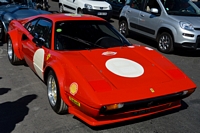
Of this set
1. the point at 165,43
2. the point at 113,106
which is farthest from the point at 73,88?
the point at 165,43

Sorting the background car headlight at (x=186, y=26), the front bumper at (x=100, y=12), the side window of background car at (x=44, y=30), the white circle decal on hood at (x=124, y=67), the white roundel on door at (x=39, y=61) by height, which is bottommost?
the front bumper at (x=100, y=12)

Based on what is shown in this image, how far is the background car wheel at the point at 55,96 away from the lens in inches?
154

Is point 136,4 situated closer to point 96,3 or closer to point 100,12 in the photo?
point 100,12

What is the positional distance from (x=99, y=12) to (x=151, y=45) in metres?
4.91

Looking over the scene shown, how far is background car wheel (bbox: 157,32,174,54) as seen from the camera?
27.1 feet

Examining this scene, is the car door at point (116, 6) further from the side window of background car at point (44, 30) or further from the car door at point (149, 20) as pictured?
the side window of background car at point (44, 30)

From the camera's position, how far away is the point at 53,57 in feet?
13.9

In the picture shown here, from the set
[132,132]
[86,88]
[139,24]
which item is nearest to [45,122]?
[86,88]

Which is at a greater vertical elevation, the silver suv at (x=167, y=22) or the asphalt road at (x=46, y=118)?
the silver suv at (x=167, y=22)

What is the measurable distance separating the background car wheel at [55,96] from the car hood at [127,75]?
16.7 inches

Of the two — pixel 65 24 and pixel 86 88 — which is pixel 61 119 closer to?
pixel 86 88

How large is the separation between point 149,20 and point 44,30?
15.7 ft

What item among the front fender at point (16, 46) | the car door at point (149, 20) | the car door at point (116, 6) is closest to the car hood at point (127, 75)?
the front fender at point (16, 46)

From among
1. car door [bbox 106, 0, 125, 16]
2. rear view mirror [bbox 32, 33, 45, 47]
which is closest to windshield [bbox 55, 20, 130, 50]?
rear view mirror [bbox 32, 33, 45, 47]
